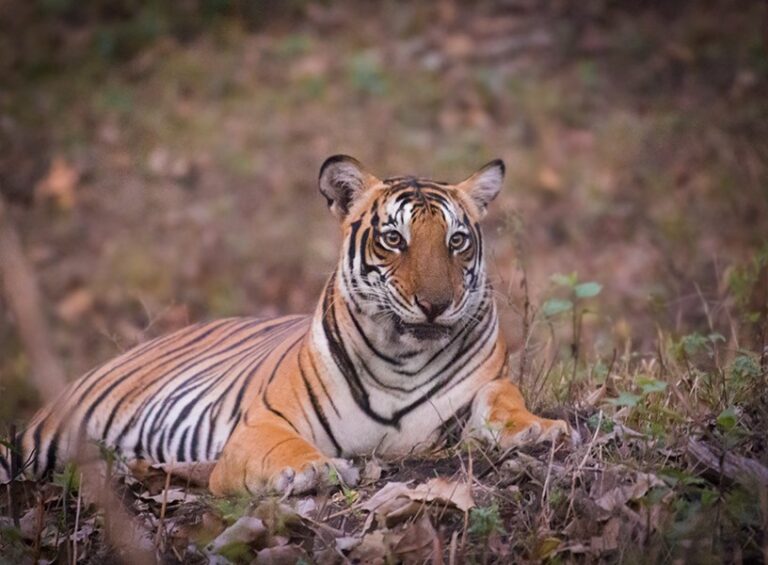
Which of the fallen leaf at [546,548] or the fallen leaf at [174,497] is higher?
the fallen leaf at [174,497]

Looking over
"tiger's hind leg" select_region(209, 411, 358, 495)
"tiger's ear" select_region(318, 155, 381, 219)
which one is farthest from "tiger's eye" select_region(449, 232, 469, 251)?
"tiger's hind leg" select_region(209, 411, 358, 495)

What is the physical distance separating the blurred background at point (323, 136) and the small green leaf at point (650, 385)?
3838 millimetres

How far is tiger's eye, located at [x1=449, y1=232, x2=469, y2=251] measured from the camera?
14.5ft

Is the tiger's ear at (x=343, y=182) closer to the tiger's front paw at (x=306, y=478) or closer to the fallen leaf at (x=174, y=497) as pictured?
the tiger's front paw at (x=306, y=478)

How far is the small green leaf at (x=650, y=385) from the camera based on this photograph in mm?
4227

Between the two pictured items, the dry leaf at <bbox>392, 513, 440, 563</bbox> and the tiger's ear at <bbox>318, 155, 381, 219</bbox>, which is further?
the tiger's ear at <bbox>318, 155, 381, 219</bbox>

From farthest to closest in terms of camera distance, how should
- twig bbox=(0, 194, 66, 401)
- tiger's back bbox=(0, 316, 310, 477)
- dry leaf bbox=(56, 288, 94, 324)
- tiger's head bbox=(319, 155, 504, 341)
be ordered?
dry leaf bbox=(56, 288, 94, 324)
tiger's back bbox=(0, 316, 310, 477)
tiger's head bbox=(319, 155, 504, 341)
twig bbox=(0, 194, 66, 401)

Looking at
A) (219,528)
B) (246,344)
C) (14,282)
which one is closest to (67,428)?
(246,344)

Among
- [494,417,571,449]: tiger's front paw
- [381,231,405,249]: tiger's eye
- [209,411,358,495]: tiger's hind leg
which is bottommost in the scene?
[494,417,571,449]: tiger's front paw

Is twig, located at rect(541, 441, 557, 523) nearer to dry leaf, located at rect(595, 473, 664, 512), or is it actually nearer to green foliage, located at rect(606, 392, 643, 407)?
dry leaf, located at rect(595, 473, 664, 512)

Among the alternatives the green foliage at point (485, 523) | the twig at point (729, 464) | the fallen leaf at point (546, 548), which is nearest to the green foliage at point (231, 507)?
the green foliage at point (485, 523)

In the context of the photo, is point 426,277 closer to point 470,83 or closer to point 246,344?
point 246,344

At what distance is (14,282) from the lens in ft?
5.94

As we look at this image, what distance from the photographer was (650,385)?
14.1 feet
